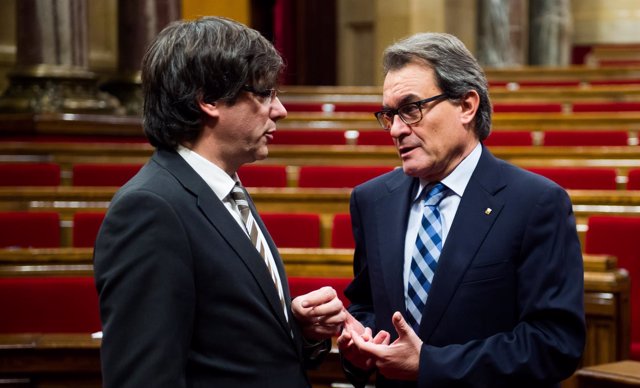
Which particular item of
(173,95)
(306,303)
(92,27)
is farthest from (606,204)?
(92,27)

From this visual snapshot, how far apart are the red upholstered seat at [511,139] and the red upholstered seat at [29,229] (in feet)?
6.76

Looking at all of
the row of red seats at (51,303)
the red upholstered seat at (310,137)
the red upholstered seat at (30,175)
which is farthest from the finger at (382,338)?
the red upholstered seat at (310,137)

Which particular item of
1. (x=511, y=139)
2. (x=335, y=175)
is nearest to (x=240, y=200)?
(x=335, y=175)

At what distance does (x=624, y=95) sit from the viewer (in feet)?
18.9

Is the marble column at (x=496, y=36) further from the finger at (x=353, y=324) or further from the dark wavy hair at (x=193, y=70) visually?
the dark wavy hair at (x=193, y=70)

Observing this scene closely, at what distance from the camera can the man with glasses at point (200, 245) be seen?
103cm

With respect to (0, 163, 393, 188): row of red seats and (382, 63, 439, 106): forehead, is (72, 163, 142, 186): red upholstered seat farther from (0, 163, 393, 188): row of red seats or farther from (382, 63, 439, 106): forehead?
(382, 63, 439, 106): forehead

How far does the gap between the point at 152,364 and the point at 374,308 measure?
45cm

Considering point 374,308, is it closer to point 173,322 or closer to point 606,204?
point 173,322

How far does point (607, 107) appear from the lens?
5348 millimetres

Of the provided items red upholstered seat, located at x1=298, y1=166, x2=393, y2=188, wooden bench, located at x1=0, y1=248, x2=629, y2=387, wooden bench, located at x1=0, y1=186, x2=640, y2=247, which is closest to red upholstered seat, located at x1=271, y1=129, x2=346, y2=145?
red upholstered seat, located at x1=298, y1=166, x2=393, y2=188

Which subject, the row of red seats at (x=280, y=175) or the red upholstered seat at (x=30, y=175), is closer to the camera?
the row of red seats at (x=280, y=175)

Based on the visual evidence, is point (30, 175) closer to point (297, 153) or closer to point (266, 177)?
point (266, 177)

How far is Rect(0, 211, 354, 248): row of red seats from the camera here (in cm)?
278
